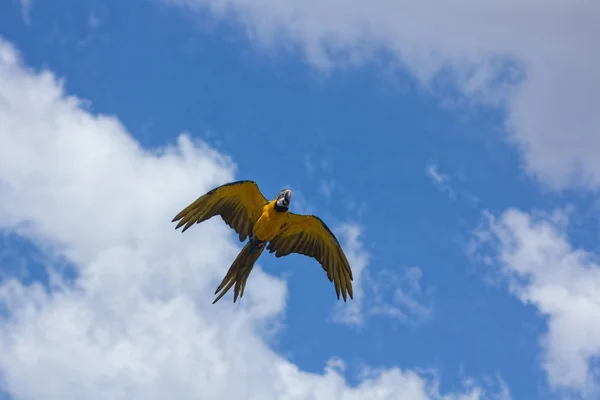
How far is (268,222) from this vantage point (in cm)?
2411

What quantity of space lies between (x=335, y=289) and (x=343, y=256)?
123 cm

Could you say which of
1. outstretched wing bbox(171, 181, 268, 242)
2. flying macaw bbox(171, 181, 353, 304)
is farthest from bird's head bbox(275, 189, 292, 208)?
outstretched wing bbox(171, 181, 268, 242)

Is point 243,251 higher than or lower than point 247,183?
lower

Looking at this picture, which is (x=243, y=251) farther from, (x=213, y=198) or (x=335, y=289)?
(x=335, y=289)

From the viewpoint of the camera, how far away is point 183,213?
23.0 m

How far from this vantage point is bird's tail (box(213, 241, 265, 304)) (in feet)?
77.8

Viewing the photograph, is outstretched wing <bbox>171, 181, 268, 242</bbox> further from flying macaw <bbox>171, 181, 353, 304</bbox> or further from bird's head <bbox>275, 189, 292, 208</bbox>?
bird's head <bbox>275, 189, 292, 208</bbox>

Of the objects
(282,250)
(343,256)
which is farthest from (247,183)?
(343,256)

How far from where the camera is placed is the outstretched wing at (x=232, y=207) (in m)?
23.4

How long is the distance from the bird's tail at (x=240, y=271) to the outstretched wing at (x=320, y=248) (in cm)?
141

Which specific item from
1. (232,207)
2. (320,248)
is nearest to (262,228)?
(232,207)

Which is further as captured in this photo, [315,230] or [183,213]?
[315,230]

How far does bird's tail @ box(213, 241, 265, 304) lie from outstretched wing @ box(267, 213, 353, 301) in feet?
4.62

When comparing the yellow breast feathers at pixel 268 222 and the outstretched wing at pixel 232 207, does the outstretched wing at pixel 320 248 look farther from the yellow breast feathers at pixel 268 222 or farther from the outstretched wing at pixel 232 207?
the outstretched wing at pixel 232 207
